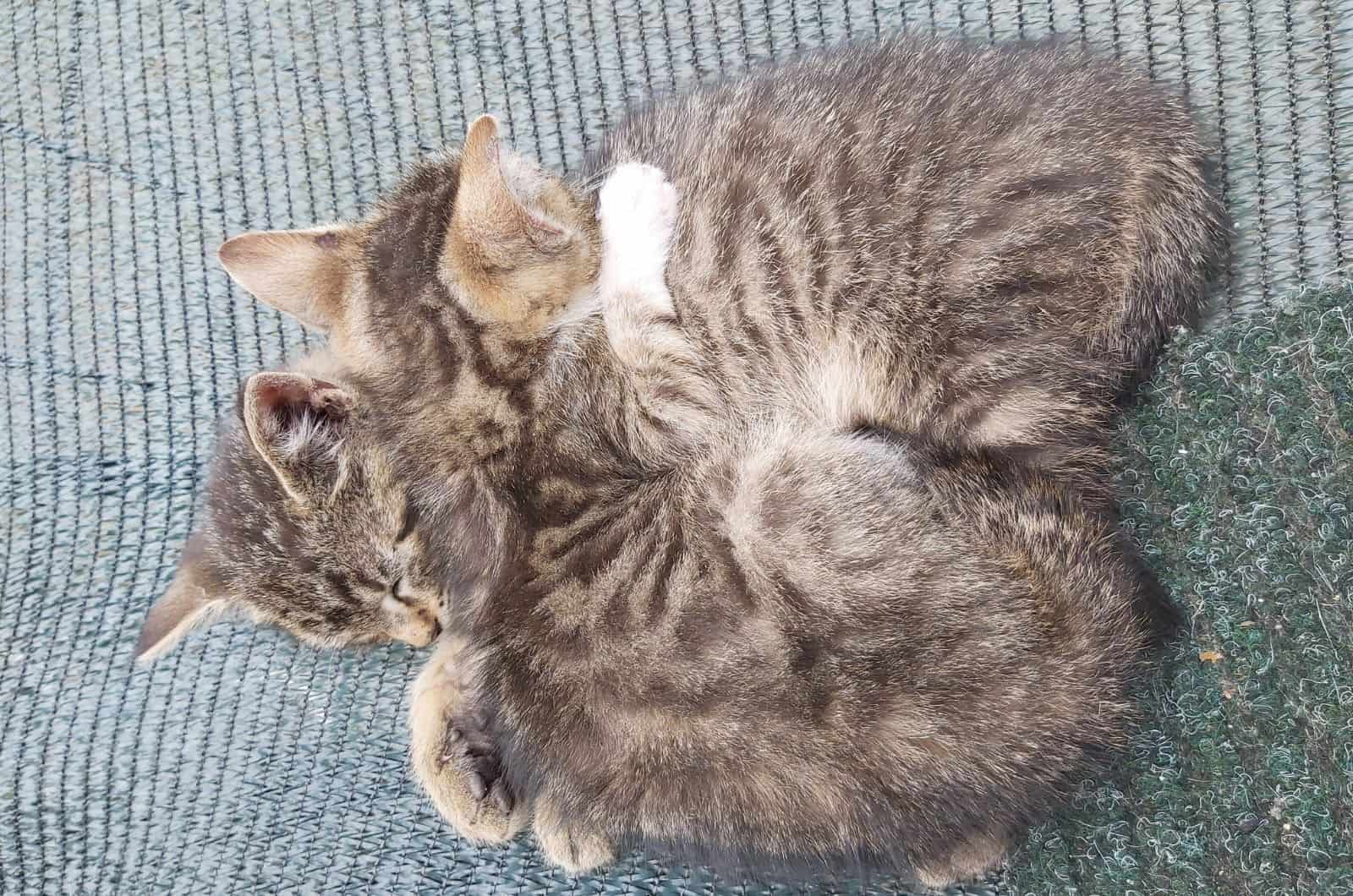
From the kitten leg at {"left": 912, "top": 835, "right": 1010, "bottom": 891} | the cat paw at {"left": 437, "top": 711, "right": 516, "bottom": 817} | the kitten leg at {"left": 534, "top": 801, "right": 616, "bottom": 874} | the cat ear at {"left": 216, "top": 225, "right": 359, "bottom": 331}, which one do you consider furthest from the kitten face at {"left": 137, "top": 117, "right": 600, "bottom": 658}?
the kitten leg at {"left": 912, "top": 835, "right": 1010, "bottom": 891}

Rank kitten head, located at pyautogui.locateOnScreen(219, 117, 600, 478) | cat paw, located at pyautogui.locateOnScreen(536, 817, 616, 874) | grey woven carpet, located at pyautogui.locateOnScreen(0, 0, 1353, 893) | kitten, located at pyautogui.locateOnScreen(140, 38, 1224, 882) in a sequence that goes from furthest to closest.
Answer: grey woven carpet, located at pyautogui.locateOnScreen(0, 0, 1353, 893)
cat paw, located at pyautogui.locateOnScreen(536, 817, 616, 874)
kitten head, located at pyautogui.locateOnScreen(219, 117, 600, 478)
kitten, located at pyautogui.locateOnScreen(140, 38, 1224, 882)

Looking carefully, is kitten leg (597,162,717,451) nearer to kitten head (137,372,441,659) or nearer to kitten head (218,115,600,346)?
kitten head (218,115,600,346)

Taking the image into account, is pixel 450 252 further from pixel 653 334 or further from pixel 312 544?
pixel 312 544

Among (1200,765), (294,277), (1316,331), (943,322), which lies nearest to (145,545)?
(294,277)

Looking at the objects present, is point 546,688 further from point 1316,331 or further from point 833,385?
point 1316,331

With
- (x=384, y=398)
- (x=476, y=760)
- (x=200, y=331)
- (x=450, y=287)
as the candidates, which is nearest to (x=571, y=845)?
(x=476, y=760)

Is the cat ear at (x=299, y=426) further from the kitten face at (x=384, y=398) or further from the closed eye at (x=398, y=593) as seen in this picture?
the closed eye at (x=398, y=593)
